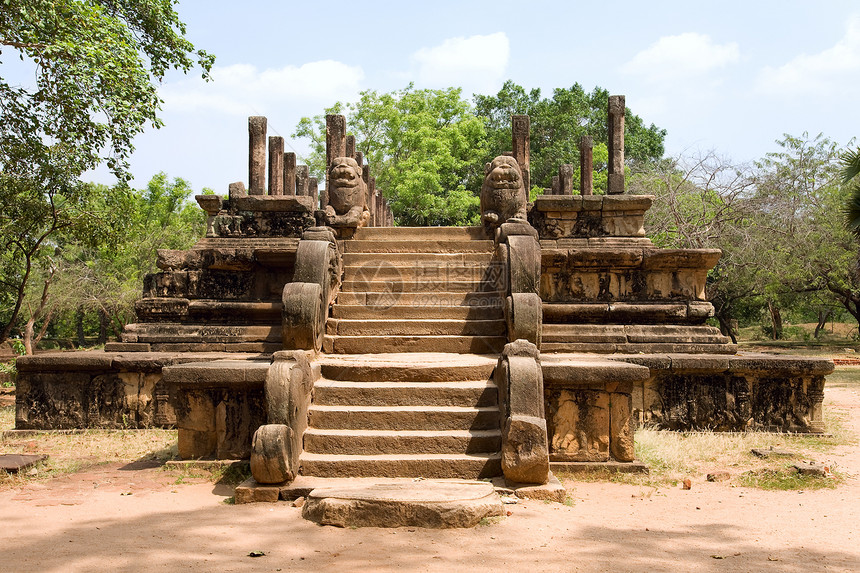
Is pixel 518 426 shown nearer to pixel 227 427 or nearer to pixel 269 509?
pixel 269 509

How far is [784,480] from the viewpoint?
17.6 ft

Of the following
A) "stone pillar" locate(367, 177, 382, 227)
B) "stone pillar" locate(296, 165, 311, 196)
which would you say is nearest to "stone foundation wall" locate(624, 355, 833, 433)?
"stone pillar" locate(367, 177, 382, 227)

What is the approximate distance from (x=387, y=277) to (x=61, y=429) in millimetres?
3420

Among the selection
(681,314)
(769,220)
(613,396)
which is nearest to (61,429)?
(613,396)

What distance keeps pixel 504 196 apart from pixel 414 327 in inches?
90.9

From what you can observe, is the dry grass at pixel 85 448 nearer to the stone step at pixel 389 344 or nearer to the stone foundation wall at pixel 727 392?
the stone step at pixel 389 344

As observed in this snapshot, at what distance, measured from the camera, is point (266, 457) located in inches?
185

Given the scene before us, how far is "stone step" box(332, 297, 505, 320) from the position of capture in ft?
23.2

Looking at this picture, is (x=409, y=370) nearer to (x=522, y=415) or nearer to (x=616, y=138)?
(x=522, y=415)

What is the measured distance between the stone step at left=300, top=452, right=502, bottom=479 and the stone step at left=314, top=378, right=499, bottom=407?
1.96ft

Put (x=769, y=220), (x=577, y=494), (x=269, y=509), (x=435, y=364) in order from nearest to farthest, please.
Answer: (x=269, y=509), (x=577, y=494), (x=435, y=364), (x=769, y=220)

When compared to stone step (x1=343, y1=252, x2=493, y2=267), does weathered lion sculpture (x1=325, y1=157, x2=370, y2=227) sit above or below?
above

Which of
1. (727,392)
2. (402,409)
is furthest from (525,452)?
(727,392)

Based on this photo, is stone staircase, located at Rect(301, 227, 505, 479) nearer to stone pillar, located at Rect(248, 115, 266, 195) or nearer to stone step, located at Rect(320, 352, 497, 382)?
stone step, located at Rect(320, 352, 497, 382)
